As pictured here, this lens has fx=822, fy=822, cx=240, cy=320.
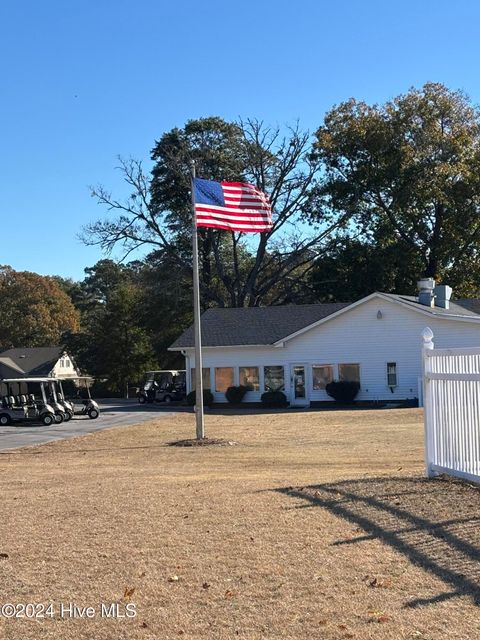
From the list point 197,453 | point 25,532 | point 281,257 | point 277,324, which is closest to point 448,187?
point 281,257

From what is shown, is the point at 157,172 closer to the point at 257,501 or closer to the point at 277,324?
the point at 277,324

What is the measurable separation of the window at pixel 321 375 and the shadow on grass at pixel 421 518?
33.7 meters

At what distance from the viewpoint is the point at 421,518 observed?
25.7 feet

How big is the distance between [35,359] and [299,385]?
40.3 metres

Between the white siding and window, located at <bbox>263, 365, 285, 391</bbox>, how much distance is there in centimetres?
33

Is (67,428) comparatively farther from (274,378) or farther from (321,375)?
(321,375)

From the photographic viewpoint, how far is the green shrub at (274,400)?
44000 millimetres

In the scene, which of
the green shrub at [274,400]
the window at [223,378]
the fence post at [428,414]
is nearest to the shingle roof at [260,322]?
the window at [223,378]

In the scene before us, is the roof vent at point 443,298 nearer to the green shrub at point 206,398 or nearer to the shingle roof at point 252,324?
the shingle roof at point 252,324

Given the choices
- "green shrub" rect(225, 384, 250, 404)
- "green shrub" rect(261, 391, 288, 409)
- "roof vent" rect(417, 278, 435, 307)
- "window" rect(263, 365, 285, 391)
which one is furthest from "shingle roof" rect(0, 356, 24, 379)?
"roof vent" rect(417, 278, 435, 307)

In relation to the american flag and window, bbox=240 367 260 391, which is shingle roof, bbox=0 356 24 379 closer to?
window, bbox=240 367 260 391

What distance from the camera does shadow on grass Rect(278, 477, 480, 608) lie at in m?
6.15

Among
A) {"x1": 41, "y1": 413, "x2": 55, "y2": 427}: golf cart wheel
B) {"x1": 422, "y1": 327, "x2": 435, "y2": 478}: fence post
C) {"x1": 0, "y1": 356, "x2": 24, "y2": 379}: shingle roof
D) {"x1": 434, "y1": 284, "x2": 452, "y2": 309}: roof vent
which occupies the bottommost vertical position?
{"x1": 41, "y1": 413, "x2": 55, "y2": 427}: golf cart wheel

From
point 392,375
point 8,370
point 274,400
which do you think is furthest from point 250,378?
point 8,370
